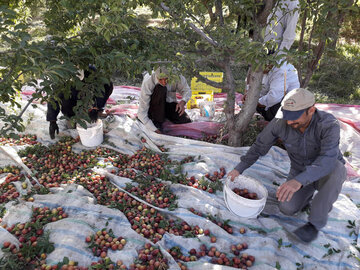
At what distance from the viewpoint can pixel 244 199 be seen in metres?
2.38

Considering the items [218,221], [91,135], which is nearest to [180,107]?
[91,135]

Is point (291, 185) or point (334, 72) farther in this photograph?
point (334, 72)

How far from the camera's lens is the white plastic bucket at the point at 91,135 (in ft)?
12.0

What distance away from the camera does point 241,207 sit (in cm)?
246

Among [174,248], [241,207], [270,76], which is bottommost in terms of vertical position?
[174,248]

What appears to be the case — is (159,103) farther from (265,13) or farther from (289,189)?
(289,189)

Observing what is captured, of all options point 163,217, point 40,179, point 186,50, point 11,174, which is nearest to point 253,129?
point 186,50

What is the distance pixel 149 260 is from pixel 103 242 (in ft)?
1.42

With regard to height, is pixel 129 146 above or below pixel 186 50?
below

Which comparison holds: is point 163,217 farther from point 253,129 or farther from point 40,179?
point 253,129

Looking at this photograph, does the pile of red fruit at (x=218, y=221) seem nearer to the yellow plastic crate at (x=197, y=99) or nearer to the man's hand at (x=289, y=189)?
the man's hand at (x=289, y=189)

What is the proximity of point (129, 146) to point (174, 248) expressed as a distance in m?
1.86

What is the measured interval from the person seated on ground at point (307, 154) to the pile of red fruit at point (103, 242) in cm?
121

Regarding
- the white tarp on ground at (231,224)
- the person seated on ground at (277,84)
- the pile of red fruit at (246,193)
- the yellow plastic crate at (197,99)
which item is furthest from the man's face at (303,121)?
the yellow plastic crate at (197,99)
